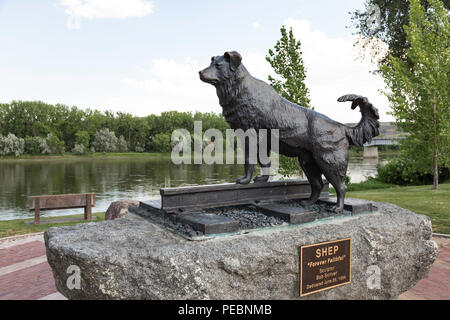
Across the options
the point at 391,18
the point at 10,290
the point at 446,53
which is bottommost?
the point at 10,290

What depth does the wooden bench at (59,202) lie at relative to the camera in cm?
762

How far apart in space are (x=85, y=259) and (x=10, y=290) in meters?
2.23

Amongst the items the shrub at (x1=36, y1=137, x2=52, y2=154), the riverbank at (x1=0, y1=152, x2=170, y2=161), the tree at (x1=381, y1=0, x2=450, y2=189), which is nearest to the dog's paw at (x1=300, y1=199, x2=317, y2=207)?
the tree at (x1=381, y1=0, x2=450, y2=189)

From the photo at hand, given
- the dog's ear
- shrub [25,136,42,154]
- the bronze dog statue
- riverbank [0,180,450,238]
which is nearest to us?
the dog's ear

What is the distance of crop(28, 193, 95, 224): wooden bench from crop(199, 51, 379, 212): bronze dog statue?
18.1 ft

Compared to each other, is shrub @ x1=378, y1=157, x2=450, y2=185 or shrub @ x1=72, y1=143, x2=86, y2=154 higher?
shrub @ x1=72, y1=143, x2=86, y2=154

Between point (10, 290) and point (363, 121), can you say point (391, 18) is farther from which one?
point (10, 290)

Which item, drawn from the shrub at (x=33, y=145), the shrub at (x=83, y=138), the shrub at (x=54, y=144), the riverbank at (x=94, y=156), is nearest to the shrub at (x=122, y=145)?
the riverbank at (x=94, y=156)

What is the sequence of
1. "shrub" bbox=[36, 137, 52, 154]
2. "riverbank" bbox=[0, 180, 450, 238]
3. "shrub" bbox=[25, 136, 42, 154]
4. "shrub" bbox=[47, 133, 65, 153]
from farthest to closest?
"shrub" bbox=[47, 133, 65, 153] < "shrub" bbox=[25, 136, 42, 154] < "shrub" bbox=[36, 137, 52, 154] < "riverbank" bbox=[0, 180, 450, 238]

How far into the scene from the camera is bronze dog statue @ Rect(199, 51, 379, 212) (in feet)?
11.1

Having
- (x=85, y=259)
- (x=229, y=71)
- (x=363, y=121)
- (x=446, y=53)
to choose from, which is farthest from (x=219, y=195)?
(x=446, y=53)

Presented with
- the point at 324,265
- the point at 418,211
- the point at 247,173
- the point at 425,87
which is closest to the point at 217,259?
the point at 324,265

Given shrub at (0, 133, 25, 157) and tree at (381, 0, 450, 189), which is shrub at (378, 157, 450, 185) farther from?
shrub at (0, 133, 25, 157)

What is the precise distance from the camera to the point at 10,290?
4.01m
